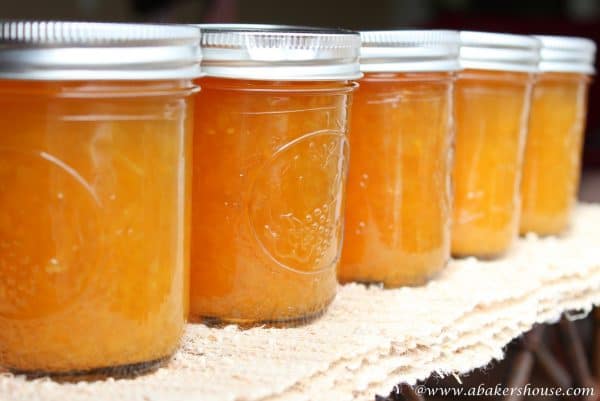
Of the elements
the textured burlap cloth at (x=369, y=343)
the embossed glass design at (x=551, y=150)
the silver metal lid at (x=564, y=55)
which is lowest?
the textured burlap cloth at (x=369, y=343)

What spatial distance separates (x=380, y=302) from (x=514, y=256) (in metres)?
0.29

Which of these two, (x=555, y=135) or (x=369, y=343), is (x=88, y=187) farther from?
(x=555, y=135)

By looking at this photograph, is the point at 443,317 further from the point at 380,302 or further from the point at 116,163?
the point at 116,163

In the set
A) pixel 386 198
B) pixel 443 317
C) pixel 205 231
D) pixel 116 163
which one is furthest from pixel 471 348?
pixel 116 163

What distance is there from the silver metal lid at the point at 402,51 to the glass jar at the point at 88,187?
0.76 feet

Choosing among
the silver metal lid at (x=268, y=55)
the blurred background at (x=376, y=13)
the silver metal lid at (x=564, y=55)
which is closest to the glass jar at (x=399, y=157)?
the silver metal lid at (x=268, y=55)

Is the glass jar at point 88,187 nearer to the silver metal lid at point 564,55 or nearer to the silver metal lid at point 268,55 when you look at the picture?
the silver metal lid at point 268,55

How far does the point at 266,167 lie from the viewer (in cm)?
69

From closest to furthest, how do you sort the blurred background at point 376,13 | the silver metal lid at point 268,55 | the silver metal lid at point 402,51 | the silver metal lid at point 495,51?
the silver metal lid at point 268,55 < the silver metal lid at point 402,51 < the silver metal lid at point 495,51 < the blurred background at point 376,13

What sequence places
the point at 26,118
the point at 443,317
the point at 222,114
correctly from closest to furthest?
the point at 26,118, the point at 222,114, the point at 443,317

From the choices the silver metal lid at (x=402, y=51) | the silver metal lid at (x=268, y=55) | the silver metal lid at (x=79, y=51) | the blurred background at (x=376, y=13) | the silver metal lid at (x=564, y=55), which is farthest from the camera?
the blurred background at (x=376, y=13)

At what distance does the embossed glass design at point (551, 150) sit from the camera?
44.2 inches

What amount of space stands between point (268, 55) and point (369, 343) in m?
0.25

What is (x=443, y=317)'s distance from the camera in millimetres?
794
